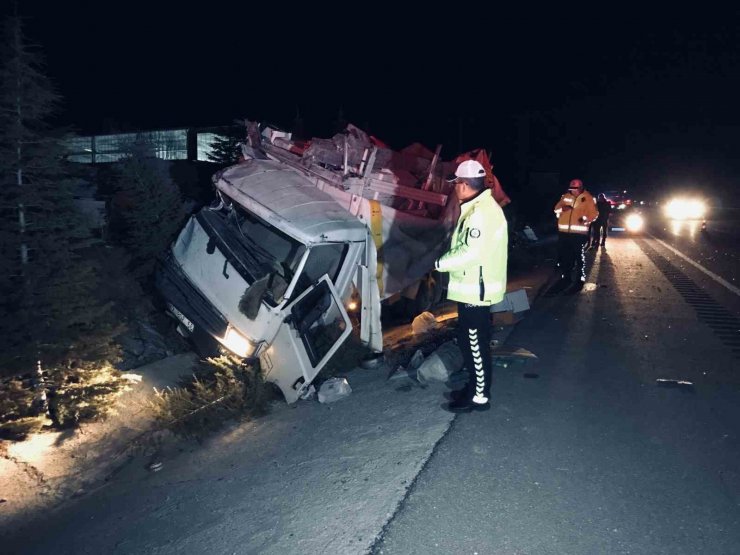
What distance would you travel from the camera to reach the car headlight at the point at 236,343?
523cm

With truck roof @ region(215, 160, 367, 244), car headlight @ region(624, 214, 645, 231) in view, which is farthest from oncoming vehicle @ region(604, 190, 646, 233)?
truck roof @ region(215, 160, 367, 244)

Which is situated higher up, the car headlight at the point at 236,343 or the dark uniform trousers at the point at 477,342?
the dark uniform trousers at the point at 477,342

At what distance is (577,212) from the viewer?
9.43m

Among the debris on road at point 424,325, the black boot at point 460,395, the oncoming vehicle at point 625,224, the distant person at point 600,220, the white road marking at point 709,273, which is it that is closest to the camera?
the black boot at point 460,395

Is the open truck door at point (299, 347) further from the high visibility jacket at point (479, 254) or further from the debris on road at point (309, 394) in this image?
the high visibility jacket at point (479, 254)

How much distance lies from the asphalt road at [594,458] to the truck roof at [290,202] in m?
2.18

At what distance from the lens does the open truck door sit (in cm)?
514

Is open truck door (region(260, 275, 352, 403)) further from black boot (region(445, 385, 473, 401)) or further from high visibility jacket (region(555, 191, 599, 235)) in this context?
high visibility jacket (region(555, 191, 599, 235))

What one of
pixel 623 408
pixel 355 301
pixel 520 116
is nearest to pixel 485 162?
pixel 355 301

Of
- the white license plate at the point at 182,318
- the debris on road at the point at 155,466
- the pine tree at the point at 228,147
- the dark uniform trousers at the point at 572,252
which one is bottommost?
the debris on road at the point at 155,466

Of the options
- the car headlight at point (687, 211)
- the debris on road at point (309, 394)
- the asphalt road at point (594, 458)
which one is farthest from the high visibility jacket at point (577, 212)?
the car headlight at point (687, 211)

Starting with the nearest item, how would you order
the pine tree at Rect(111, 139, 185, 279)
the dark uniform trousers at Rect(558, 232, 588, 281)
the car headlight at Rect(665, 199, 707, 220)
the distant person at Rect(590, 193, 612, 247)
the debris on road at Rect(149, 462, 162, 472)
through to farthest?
1. the debris on road at Rect(149, 462, 162, 472)
2. the pine tree at Rect(111, 139, 185, 279)
3. the dark uniform trousers at Rect(558, 232, 588, 281)
4. the distant person at Rect(590, 193, 612, 247)
5. the car headlight at Rect(665, 199, 707, 220)

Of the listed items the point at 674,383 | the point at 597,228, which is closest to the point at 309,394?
the point at 674,383

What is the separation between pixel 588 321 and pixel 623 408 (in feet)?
10.2
